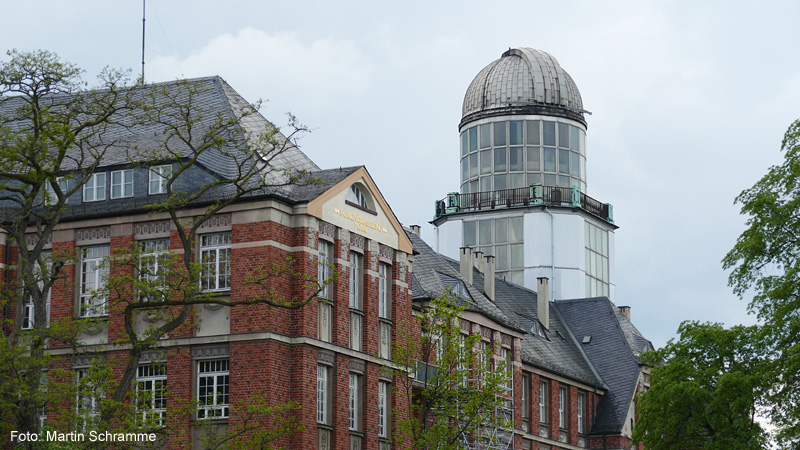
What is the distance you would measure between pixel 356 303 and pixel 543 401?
21.4m

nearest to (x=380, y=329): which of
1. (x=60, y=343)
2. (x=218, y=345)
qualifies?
(x=218, y=345)

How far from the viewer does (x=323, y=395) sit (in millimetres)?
43000

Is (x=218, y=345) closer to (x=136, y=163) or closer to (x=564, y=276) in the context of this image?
(x=136, y=163)

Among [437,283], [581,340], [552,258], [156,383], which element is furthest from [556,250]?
[156,383]

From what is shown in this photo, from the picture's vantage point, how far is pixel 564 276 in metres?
82.2

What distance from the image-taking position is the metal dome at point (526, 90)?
278ft

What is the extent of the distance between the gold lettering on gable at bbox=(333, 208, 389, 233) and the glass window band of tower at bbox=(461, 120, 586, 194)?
38.6 meters

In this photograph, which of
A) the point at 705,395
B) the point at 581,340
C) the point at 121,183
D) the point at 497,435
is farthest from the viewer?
the point at 581,340

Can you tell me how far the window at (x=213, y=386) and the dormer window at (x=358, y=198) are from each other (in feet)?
21.4

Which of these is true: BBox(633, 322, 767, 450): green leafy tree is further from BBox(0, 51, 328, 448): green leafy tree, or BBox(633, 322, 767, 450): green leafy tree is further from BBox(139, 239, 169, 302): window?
BBox(139, 239, 169, 302): window

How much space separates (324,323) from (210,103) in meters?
8.79

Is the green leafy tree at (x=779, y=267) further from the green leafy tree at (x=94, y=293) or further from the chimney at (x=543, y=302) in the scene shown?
the chimney at (x=543, y=302)

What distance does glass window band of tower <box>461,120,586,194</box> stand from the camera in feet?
277

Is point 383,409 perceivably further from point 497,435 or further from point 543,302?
point 543,302
